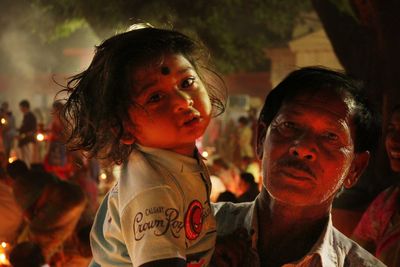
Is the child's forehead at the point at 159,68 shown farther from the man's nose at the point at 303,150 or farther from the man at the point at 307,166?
the man's nose at the point at 303,150

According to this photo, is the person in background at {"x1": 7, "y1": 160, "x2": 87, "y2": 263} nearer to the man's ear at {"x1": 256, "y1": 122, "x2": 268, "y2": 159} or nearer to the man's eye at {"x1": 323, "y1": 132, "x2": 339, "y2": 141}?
the man's ear at {"x1": 256, "y1": 122, "x2": 268, "y2": 159}

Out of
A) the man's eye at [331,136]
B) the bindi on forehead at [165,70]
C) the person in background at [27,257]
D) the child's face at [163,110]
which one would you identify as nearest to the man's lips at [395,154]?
the man's eye at [331,136]

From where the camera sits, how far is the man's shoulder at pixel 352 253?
253 cm

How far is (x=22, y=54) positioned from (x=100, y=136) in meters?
36.2

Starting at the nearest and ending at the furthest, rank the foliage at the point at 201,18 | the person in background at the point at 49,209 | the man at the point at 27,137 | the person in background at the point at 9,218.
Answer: the person in background at the point at 49,209 < the person in background at the point at 9,218 < the foliage at the point at 201,18 < the man at the point at 27,137

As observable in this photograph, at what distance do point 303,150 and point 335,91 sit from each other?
13.0 inches

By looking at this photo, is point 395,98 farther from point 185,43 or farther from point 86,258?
point 185,43

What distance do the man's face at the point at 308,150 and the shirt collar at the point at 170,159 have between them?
1.01 feet

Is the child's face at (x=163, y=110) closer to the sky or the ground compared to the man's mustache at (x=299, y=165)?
closer to the sky

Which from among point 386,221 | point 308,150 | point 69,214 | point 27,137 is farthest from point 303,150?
point 27,137

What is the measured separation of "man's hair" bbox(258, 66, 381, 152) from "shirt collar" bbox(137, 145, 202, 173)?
0.41 m

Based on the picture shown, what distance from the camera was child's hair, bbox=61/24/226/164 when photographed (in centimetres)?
261

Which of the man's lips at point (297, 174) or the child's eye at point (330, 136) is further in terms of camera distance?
the child's eye at point (330, 136)

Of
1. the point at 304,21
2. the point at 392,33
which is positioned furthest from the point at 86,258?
the point at 304,21
